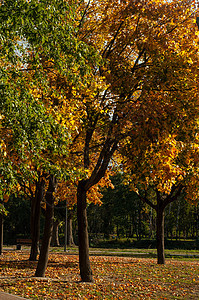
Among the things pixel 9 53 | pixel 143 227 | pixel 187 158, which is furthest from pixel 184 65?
pixel 143 227

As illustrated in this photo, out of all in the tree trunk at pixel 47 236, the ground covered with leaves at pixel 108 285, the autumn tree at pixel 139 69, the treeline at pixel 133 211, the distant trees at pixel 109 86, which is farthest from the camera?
the treeline at pixel 133 211

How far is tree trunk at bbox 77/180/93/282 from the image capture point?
38.1 ft

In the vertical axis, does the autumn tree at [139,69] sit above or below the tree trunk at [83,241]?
above

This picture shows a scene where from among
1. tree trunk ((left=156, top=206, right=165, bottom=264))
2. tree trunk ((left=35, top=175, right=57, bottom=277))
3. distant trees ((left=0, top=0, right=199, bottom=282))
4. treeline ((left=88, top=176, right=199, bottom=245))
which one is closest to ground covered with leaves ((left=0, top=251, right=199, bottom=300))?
tree trunk ((left=35, top=175, right=57, bottom=277))

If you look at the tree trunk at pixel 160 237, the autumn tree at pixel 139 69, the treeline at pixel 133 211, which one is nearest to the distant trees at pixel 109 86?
the autumn tree at pixel 139 69

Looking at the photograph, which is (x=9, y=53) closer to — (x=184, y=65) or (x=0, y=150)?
(x=0, y=150)

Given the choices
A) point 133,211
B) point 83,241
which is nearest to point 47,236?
point 83,241

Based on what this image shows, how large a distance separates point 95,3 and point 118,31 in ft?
5.26

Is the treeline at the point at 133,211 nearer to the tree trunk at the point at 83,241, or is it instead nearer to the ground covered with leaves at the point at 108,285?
the ground covered with leaves at the point at 108,285

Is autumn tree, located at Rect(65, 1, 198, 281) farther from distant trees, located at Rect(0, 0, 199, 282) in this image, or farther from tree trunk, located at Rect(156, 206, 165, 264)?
tree trunk, located at Rect(156, 206, 165, 264)

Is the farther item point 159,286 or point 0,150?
point 159,286

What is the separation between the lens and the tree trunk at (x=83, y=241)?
38.1ft

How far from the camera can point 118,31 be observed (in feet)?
39.6

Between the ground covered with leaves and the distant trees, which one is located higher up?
the distant trees
